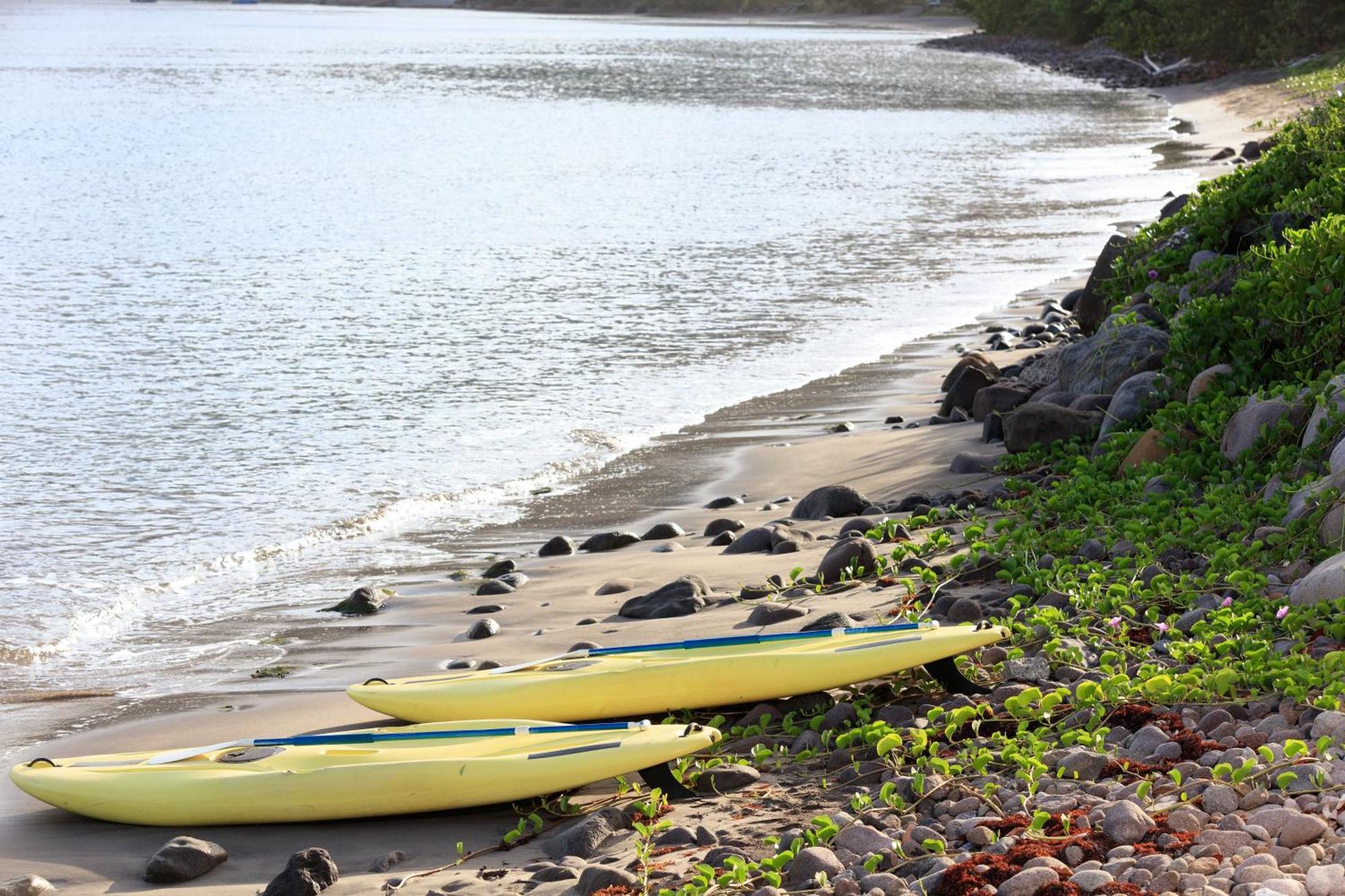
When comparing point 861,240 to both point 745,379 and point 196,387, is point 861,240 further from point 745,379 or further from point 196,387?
point 196,387

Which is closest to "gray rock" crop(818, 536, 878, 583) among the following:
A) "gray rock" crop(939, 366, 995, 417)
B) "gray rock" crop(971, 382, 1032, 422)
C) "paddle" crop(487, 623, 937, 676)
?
"paddle" crop(487, 623, 937, 676)

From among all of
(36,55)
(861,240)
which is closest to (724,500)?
(861,240)

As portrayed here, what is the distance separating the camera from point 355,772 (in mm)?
5027

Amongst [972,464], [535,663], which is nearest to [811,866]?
[535,663]

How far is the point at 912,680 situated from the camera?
216 inches

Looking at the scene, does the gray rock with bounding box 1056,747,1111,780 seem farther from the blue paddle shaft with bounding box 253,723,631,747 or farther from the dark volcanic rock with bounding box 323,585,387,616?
the dark volcanic rock with bounding box 323,585,387,616

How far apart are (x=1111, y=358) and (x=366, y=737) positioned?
18.8ft

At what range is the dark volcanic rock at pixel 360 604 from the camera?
770 centimetres

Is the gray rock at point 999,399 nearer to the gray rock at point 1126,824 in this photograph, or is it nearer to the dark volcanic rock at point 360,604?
the dark volcanic rock at point 360,604

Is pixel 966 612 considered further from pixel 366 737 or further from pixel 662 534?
pixel 662 534

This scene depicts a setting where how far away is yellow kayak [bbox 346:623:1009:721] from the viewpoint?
210 inches

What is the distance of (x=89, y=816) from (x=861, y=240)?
18776mm

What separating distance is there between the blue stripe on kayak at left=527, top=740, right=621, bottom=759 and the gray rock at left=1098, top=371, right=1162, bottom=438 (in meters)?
4.17

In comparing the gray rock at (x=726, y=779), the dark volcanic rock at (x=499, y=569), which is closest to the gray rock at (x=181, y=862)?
the gray rock at (x=726, y=779)
